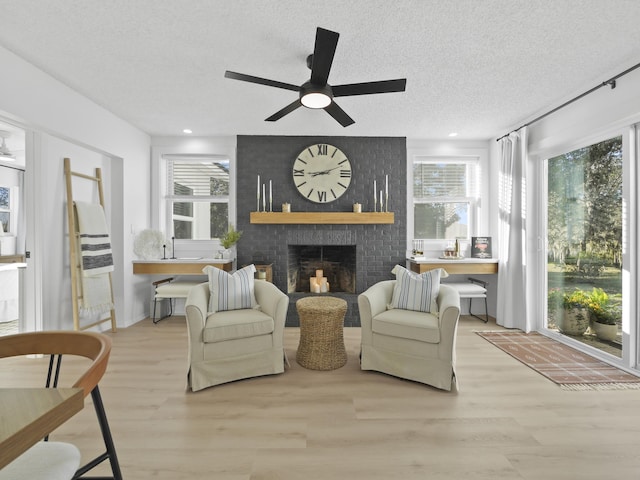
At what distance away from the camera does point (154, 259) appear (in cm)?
423

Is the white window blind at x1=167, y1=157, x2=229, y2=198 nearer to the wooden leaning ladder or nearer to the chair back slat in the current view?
the wooden leaning ladder

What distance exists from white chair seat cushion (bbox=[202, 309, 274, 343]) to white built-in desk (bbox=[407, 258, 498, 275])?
89.4 inches

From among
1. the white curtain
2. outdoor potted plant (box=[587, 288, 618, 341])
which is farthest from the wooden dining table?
the white curtain

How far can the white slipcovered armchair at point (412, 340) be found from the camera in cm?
238

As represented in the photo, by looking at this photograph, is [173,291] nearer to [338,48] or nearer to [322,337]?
[322,337]

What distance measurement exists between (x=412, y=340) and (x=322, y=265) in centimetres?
234

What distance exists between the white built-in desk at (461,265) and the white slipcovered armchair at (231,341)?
84.6 inches

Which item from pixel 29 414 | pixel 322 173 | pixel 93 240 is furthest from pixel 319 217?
pixel 29 414

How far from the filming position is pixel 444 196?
472 centimetres

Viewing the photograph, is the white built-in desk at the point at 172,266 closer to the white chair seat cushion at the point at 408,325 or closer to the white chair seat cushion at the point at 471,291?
the white chair seat cushion at the point at 408,325

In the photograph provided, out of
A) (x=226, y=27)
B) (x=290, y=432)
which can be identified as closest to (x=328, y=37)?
(x=226, y=27)

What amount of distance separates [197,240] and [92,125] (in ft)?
6.10

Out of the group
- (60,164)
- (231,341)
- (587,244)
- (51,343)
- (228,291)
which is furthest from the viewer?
(60,164)

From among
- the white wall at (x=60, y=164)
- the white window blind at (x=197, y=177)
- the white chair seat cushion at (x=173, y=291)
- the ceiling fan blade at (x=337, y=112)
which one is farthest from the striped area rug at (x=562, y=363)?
the white wall at (x=60, y=164)
